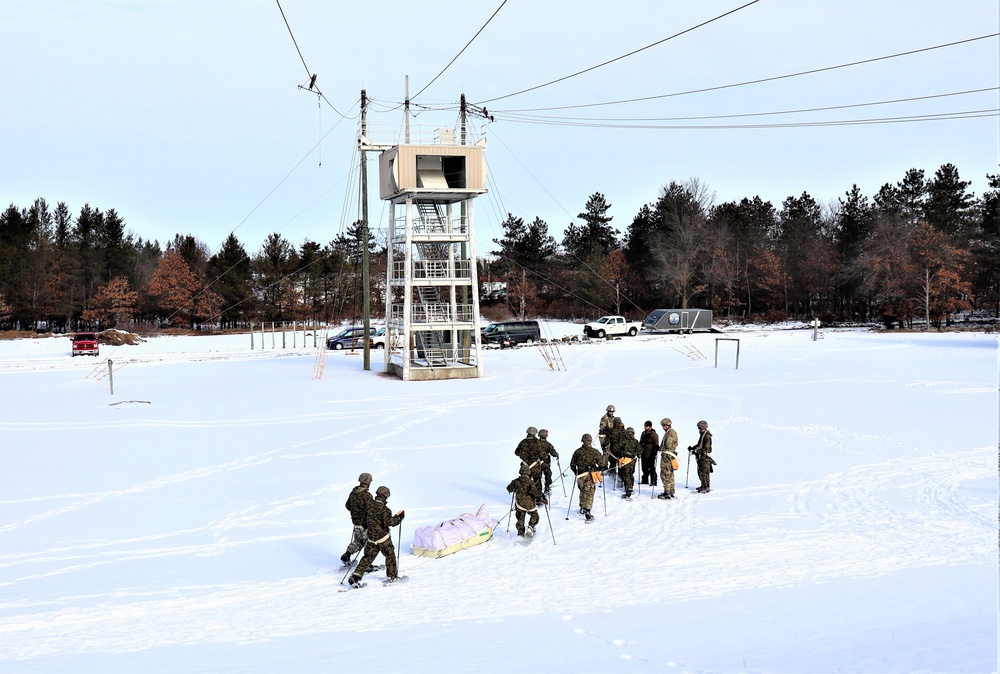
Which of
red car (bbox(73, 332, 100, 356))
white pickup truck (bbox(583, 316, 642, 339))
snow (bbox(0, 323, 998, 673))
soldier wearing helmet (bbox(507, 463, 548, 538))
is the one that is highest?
white pickup truck (bbox(583, 316, 642, 339))

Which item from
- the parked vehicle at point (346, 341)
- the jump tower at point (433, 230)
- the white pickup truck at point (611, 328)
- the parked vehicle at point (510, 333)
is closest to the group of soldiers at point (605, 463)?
the jump tower at point (433, 230)

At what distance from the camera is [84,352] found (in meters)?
56.9

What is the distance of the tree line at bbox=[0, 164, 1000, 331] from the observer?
82.0 metres

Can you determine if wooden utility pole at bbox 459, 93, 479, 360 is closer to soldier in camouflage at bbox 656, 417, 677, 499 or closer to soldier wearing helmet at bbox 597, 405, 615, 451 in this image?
soldier wearing helmet at bbox 597, 405, 615, 451

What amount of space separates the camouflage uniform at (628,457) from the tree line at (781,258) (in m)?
56.9

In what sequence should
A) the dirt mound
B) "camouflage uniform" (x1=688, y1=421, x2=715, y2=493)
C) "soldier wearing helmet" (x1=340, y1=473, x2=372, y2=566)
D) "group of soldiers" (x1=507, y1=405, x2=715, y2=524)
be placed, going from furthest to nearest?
the dirt mound, "camouflage uniform" (x1=688, y1=421, x2=715, y2=493), "group of soldiers" (x1=507, y1=405, x2=715, y2=524), "soldier wearing helmet" (x1=340, y1=473, x2=372, y2=566)

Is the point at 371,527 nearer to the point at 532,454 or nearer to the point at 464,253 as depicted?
the point at 532,454

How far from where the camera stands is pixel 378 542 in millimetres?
12375

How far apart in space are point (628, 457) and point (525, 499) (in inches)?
148

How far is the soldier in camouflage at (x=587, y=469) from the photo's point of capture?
15.5 meters

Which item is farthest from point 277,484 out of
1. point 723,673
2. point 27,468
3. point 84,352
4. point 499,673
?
point 84,352

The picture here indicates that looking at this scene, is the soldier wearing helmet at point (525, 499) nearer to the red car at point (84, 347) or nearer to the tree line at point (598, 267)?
the red car at point (84, 347)

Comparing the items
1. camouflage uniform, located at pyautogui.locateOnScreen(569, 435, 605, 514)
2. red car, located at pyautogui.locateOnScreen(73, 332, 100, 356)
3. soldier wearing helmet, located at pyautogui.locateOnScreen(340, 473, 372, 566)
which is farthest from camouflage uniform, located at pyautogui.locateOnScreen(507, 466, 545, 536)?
red car, located at pyautogui.locateOnScreen(73, 332, 100, 356)

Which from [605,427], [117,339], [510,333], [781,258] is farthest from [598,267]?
[605,427]
